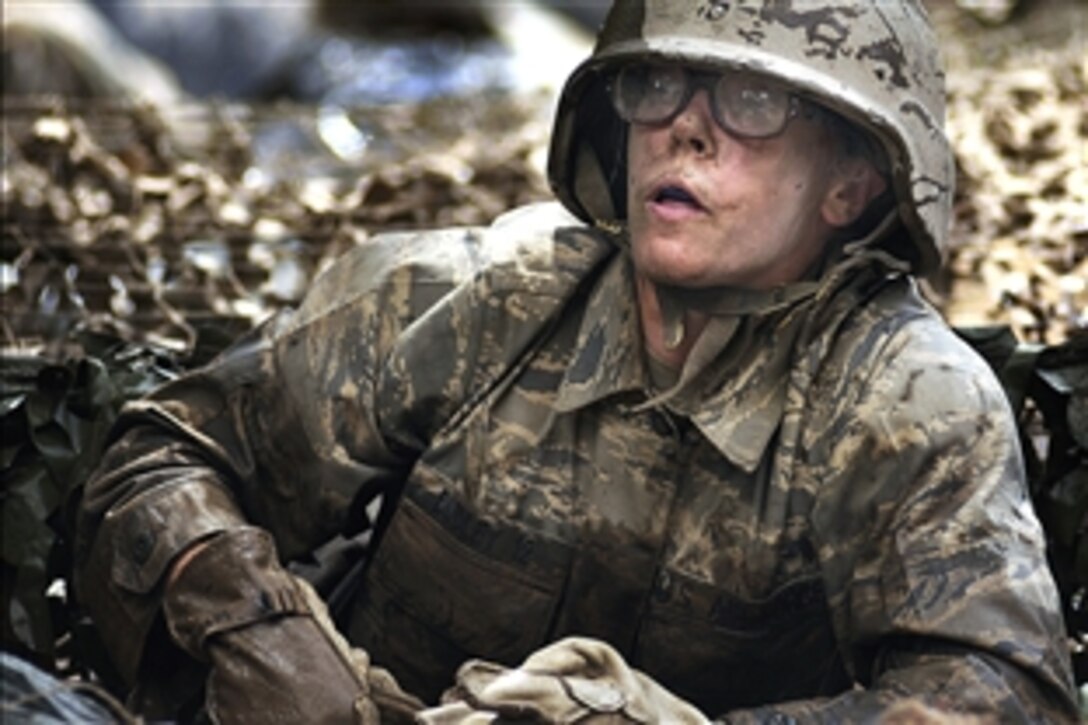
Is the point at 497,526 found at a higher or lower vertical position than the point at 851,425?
lower

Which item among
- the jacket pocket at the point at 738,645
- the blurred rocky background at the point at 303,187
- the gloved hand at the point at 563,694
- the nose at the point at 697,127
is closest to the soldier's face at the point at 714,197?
the nose at the point at 697,127

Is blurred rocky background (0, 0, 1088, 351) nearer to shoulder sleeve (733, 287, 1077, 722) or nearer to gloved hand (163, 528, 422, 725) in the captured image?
gloved hand (163, 528, 422, 725)

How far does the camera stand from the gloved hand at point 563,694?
12.2 ft

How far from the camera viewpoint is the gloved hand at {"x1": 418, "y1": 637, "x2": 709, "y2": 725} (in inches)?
147

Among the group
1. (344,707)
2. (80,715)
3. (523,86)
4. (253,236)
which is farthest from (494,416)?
(523,86)

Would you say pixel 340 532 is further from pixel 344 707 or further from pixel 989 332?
pixel 989 332

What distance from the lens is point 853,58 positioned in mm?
4309

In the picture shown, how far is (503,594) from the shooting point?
4613 mm

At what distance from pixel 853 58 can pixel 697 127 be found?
1.00ft

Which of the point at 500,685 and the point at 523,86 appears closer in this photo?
the point at 500,685

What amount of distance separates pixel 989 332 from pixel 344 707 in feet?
6.58

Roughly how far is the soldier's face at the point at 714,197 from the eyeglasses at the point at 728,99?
0.02m

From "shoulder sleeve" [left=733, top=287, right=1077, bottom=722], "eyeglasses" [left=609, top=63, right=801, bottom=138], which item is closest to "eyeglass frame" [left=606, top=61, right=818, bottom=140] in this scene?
"eyeglasses" [left=609, top=63, right=801, bottom=138]

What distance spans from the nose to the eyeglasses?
10 mm
